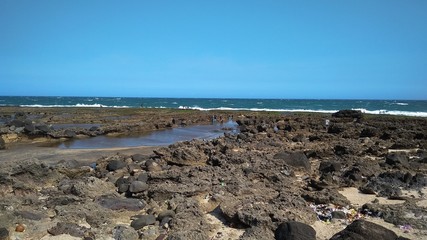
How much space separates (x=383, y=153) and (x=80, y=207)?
11468 millimetres

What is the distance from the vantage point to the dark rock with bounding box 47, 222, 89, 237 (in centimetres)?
581

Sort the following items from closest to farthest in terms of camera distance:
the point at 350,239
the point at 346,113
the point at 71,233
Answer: the point at 350,239 → the point at 71,233 → the point at 346,113

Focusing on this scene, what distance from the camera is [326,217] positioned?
6711 millimetres

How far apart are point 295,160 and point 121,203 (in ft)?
19.0

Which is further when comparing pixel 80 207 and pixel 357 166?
pixel 357 166

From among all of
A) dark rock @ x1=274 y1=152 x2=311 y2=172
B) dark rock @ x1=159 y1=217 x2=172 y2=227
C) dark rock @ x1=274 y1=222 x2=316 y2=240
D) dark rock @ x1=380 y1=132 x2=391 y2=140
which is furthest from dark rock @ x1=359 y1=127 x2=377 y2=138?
dark rock @ x1=159 y1=217 x2=172 y2=227

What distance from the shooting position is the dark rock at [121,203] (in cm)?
700

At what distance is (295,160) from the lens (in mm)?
10781

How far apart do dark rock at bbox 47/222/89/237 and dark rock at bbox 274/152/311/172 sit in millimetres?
6624

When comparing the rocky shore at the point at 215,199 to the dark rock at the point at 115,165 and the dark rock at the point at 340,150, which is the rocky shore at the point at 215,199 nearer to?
the dark rock at the point at 115,165

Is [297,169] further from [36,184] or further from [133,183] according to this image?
[36,184]

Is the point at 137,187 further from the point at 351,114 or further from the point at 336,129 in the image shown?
the point at 351,114

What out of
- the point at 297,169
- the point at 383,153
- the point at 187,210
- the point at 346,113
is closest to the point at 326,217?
the point at 187,210

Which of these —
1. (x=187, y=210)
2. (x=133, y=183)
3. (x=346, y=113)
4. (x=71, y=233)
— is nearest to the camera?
(x=71, y=233)
